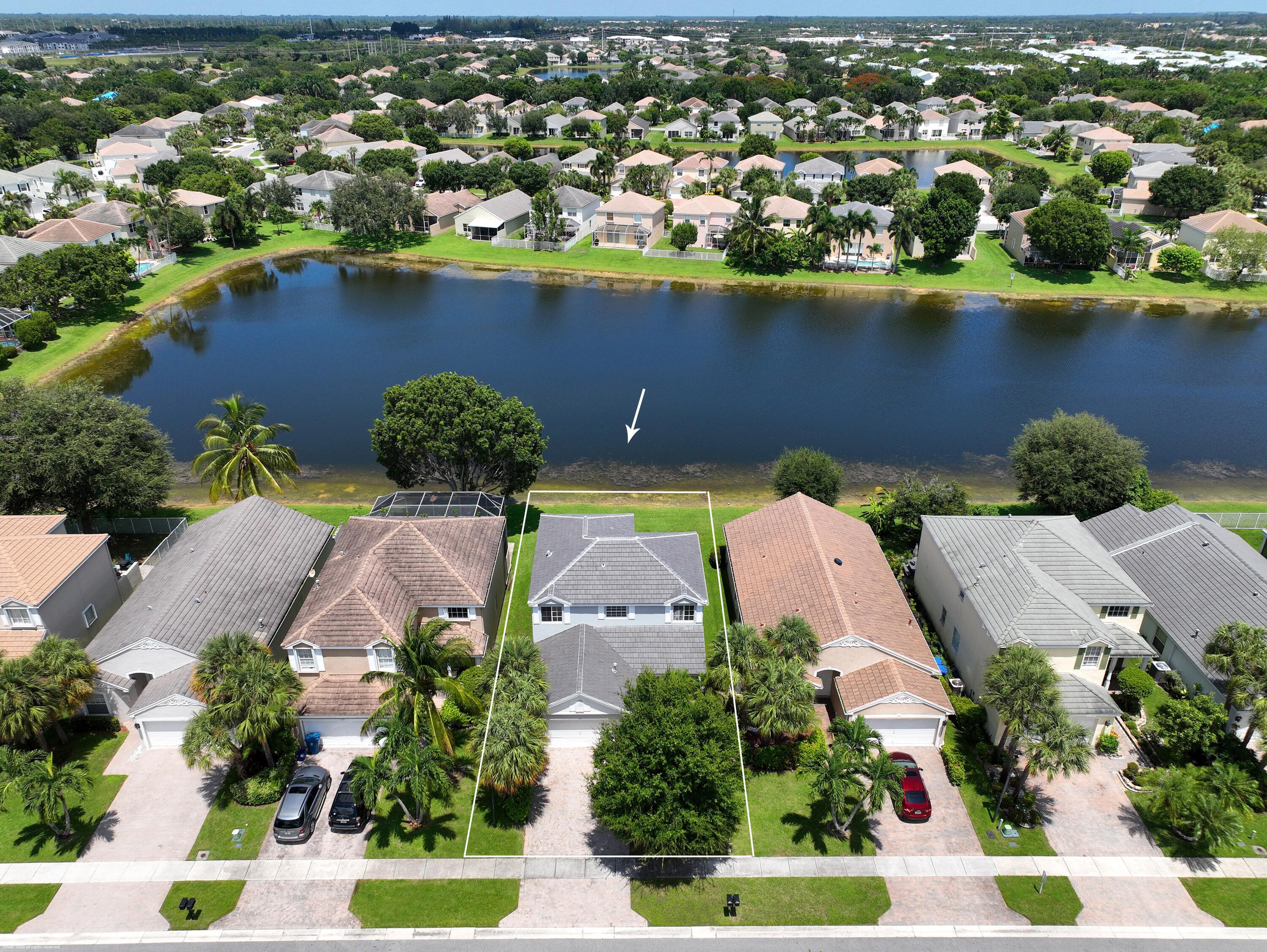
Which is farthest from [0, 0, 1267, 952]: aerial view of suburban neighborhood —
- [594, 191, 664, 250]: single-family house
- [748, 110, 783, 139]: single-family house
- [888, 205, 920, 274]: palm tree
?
[748, 110, 783, 139]: single-family house

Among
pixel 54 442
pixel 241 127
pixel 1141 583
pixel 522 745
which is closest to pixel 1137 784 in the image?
pixel 1141 583

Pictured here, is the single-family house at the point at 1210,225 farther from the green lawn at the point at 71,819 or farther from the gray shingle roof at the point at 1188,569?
the green lawn at the point at 71,819

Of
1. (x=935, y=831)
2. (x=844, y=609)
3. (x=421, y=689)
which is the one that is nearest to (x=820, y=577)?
(x=844, y=609)

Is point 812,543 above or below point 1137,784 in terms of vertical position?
above

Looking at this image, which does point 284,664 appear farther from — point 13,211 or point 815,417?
point 13,211

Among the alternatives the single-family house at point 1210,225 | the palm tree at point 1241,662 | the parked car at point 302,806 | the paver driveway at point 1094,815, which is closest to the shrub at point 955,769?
the paver driveway at point 1094,815
